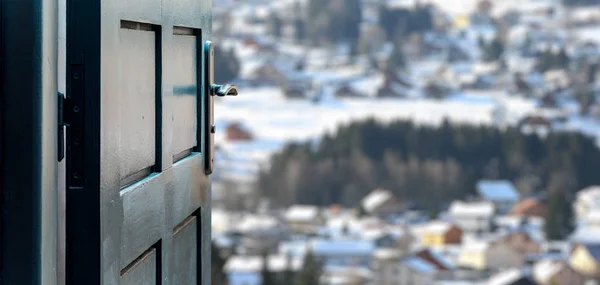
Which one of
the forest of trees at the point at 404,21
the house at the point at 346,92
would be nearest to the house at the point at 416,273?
the house at the point at 346,92

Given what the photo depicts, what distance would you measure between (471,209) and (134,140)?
20.2m

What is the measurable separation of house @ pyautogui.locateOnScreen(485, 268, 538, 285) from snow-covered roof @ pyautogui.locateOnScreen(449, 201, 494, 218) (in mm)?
3147

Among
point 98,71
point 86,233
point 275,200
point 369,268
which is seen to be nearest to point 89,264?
point 86,233

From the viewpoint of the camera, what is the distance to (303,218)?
20.0m

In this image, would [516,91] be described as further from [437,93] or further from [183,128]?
[183,128]

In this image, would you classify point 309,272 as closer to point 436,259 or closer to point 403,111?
point 436,259

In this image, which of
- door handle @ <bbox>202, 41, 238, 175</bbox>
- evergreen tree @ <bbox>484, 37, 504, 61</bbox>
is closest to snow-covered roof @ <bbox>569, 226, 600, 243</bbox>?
evergreen tree @ <bbox>484, 37, 504, 61</bbox>

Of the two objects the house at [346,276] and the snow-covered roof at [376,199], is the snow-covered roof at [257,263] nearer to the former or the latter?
the house at [346,276]

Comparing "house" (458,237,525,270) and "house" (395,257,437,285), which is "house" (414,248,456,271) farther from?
"house" (458,237,525,270)

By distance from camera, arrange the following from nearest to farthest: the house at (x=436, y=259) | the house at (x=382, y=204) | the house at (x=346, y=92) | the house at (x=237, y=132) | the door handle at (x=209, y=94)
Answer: the door handle at (x=209, y=94) < the house at (x=436, y=259) < the house at (x=237, y=132) < the house at (x=382, y=204) < the house at (x=346, y=92)

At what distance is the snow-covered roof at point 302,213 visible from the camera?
19969 millimetres

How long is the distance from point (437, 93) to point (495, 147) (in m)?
1.78

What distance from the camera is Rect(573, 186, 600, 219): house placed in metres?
20.0

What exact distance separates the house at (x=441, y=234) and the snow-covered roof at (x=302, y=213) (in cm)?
225
